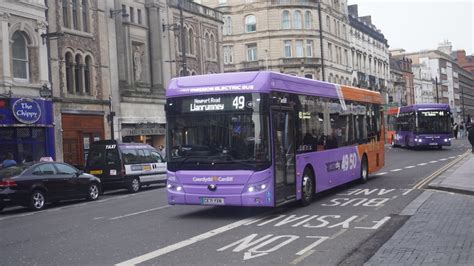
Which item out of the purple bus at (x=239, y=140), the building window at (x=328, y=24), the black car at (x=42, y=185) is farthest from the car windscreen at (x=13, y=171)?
the building window at (x=328, y=24)

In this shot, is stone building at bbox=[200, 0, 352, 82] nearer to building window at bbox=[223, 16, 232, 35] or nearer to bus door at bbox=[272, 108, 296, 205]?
building window at bbox=[223, 16, 232, 35]

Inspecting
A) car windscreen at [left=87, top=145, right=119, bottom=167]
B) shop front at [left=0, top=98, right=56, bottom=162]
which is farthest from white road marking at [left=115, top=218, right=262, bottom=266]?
shop front at [left=0, top=98, right=56, bottom=162]

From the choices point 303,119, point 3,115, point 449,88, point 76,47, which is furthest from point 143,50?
point 449,88

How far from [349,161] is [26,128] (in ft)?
54.5

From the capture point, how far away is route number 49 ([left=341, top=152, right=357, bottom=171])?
15.8 metres

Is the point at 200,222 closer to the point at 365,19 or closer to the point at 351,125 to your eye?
the point at 351,125

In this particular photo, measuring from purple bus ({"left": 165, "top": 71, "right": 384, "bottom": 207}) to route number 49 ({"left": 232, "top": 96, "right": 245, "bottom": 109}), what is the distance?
20mm

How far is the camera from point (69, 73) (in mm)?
29938

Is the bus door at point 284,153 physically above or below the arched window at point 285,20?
below

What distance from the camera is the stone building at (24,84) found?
2544cm

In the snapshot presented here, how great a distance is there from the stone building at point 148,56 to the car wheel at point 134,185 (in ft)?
36.4

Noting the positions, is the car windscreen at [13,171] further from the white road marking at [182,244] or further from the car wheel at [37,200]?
the white road marking at [182,244]

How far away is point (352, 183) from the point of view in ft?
59.8

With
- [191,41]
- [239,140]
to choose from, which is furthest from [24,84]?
[239,140]
